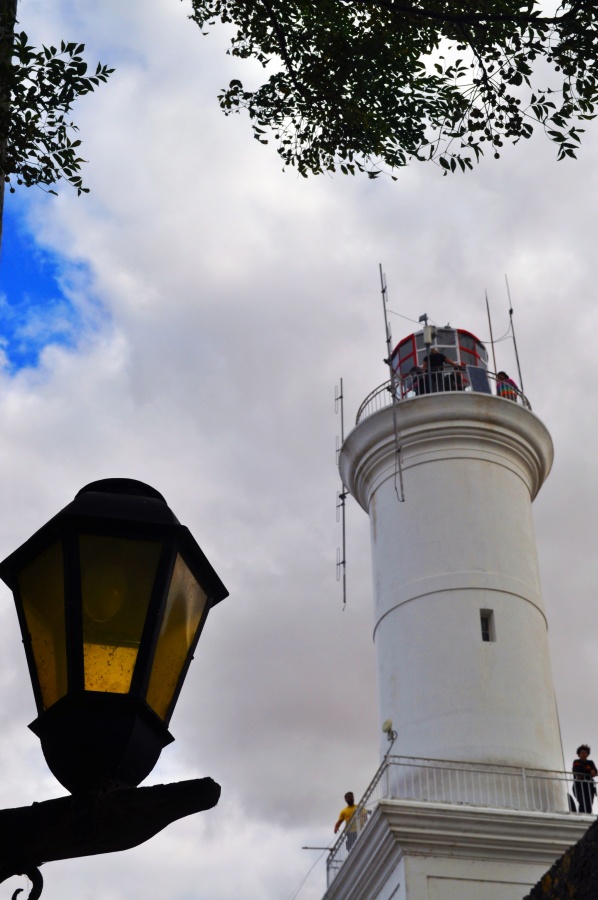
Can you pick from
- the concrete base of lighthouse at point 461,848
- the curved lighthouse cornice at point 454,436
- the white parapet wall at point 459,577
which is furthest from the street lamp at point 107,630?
the curved lighthouse cornice at point 454,436

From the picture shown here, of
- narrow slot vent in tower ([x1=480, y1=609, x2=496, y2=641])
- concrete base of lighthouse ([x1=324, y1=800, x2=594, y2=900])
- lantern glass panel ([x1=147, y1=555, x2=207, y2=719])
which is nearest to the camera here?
lantern glass panel ([x1=147, y1=555, x2=207, y2=719])

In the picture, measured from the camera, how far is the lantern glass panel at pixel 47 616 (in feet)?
8.21

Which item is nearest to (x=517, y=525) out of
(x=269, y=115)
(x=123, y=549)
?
(x=269, y=115)

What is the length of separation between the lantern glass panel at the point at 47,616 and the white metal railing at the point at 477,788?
1556 centimetres

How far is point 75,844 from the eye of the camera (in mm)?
2439

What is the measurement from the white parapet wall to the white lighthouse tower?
0.02 m

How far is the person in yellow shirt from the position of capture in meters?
18.5

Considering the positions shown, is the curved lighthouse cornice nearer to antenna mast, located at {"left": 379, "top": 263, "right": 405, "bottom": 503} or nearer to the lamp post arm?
antenna mast, located at {"left": 379, "top": 263, "right": 405, "bottom": 503}

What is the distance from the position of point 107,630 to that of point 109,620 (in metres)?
0.02

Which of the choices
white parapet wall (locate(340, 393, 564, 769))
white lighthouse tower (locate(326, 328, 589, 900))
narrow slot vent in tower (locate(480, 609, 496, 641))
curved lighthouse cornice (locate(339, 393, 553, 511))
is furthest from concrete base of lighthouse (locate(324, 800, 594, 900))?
curved lighthouse cornice (locate(339, 393, 553, 511))

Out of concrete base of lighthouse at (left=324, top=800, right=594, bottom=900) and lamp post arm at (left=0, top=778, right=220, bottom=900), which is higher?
concrete base of lighthouse at (left=324, top=800, right=594, bottom=900)

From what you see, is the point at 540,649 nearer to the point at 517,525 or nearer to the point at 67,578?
the point at 517,525

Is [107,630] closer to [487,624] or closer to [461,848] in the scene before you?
[461,848]

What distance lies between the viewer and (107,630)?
2488 millimetres
